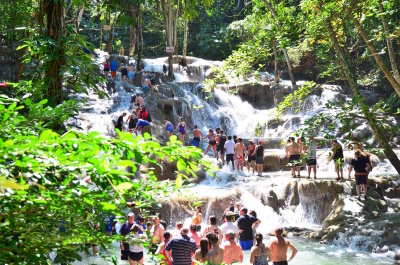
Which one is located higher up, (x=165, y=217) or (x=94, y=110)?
(x=94, y=110)

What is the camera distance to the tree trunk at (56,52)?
5.48 m

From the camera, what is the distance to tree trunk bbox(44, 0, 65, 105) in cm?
548

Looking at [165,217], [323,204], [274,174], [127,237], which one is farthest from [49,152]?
[274,174]

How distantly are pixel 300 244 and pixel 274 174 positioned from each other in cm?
606

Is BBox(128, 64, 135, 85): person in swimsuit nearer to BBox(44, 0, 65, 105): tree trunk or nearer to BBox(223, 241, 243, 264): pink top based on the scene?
BBox(223, 241, 243, 264): pink top

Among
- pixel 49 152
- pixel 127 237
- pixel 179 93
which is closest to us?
pixel 49 152

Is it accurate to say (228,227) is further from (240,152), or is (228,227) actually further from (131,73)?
(131,73)

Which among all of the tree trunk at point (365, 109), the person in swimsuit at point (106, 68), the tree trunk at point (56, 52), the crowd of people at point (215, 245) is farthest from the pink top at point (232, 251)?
the person in swimsuit at point (106, 68)

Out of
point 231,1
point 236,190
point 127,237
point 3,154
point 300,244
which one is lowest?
point 300,244

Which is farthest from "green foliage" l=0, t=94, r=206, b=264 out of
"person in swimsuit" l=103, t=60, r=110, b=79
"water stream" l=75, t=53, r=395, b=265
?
A: "person in swimsuit" l=103, t=60, r=110, b=79

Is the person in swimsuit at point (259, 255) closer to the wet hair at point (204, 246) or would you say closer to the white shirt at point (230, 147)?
the wet hair at point (204, 246)

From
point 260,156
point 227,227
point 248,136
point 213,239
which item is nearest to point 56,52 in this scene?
point 213,239

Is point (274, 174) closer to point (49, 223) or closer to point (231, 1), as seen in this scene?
point (49, 223)

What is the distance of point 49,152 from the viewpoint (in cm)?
248
